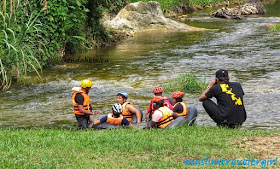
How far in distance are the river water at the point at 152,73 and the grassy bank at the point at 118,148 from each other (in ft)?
6.86

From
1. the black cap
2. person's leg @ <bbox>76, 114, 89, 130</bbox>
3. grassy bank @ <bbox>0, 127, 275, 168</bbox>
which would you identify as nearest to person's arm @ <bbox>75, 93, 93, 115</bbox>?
person's leg @ <bbox>76, 114, 89, 130</bbox>

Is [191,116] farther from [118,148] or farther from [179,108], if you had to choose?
[118,148]

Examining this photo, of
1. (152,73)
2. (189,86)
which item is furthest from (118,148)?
(152,73)

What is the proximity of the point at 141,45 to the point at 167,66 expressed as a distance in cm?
616

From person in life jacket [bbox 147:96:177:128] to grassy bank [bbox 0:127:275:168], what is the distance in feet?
2.10

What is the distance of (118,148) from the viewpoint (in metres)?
7.19

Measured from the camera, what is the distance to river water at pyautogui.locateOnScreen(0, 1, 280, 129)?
1126 cm

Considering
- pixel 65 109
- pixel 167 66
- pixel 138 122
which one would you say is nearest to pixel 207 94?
pixel 138 122

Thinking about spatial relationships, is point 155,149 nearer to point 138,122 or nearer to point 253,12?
point 138,122

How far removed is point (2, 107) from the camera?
12.2m

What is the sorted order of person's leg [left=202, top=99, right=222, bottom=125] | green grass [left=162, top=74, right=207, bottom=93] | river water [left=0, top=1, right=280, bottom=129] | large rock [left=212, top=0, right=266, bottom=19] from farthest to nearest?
1. large rock [left=212, top=0, right=266, bottom=19]
2. green grass [left=162, top=74, right=207, bottom=93]
3. river water [left=0, top=1, right=280, bottom=129]
4. person's leg [left=202, top=99, right=222, bottom=125]

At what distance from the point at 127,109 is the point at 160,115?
1332 millimetres

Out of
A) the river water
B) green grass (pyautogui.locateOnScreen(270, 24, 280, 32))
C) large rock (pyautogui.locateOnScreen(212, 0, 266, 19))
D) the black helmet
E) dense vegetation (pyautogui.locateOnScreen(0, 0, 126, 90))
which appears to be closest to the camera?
the black helmet

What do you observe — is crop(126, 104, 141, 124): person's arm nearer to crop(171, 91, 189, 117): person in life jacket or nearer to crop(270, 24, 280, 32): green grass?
crop(171, 91, 189, 117): person in life jacket
